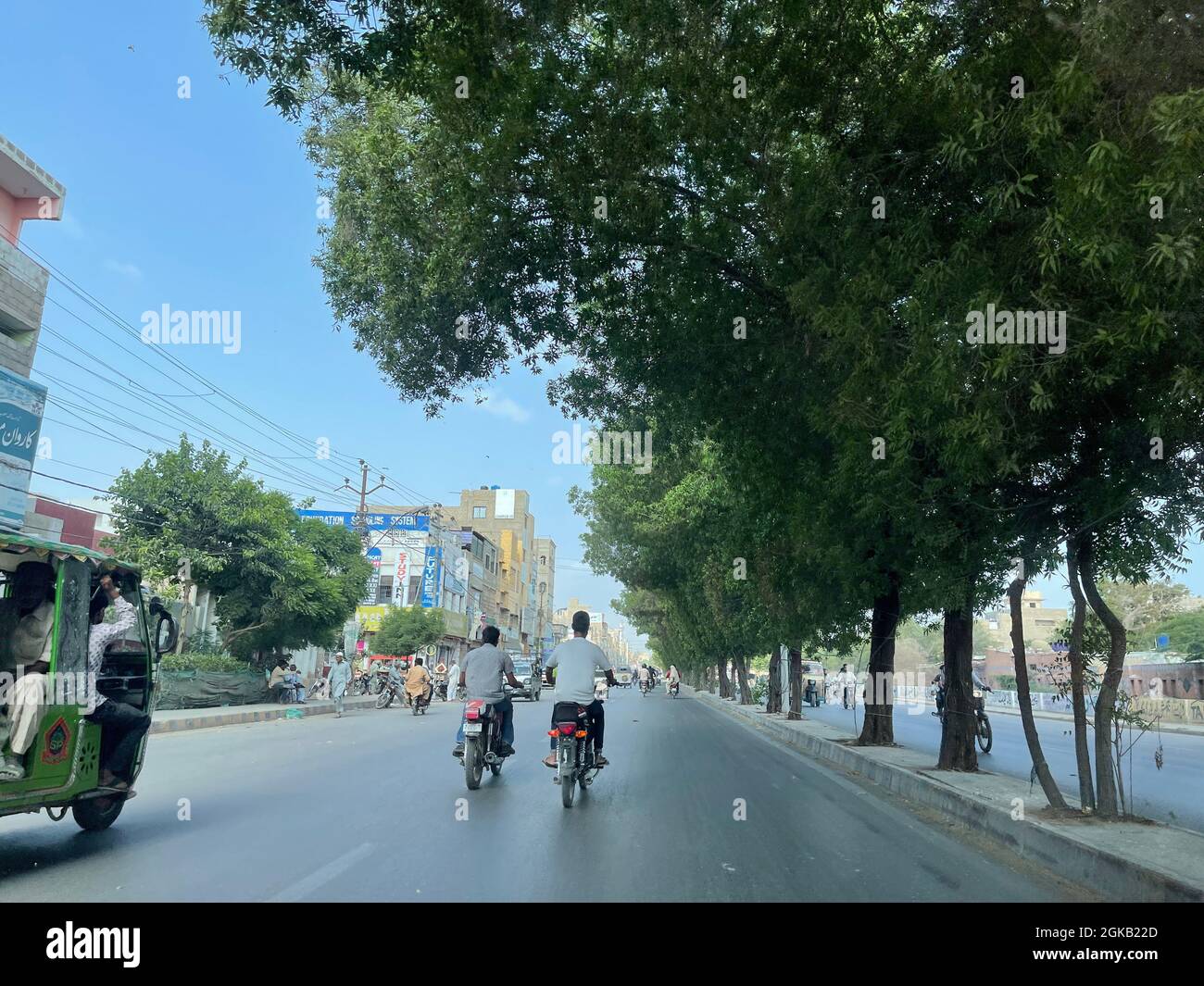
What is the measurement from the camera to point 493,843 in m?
6.87

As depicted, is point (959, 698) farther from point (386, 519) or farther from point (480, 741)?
point (386, 519)

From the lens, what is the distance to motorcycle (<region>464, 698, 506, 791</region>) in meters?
9.93


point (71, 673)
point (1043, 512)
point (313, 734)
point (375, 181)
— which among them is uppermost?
point (375, 181)

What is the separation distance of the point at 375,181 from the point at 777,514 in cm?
870

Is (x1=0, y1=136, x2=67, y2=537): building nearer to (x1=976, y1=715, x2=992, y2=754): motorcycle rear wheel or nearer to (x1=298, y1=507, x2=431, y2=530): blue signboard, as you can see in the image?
(x1=976, y1=715, x2=992, y2=754): motorcycle rear wheel

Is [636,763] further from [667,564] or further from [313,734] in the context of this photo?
[667,564]

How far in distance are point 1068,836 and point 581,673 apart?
15.4 ft

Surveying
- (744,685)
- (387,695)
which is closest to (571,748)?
(387,695)

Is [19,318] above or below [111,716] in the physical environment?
above

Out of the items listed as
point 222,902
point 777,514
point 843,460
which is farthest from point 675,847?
point 777,514

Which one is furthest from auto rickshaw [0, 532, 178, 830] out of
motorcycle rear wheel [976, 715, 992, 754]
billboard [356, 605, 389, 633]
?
billboard [356, 605, 389, 633]

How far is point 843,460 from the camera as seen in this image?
8.88 meters
